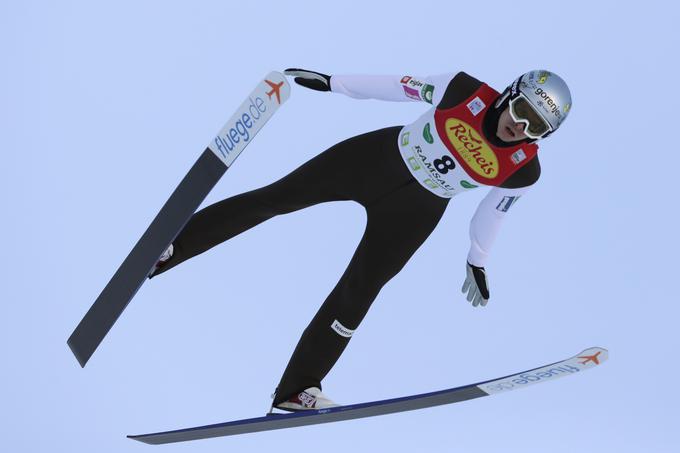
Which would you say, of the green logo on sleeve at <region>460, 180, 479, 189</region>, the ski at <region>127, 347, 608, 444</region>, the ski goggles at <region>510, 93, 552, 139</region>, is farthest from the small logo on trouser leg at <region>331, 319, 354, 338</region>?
the ski goggles at <region>510, 93, 552, 139</region>

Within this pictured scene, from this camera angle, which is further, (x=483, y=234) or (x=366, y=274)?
(x=483, y=234)

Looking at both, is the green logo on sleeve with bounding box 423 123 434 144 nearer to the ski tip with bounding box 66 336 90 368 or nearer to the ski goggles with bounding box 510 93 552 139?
the ski goggles with bounding box 510 93 552 139

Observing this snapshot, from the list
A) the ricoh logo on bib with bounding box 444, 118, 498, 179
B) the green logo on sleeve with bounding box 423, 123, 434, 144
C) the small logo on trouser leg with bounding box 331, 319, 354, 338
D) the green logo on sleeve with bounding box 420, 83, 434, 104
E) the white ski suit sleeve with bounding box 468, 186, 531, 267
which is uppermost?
the green logo on sleeve with bounding box 420, 83, 434, 104

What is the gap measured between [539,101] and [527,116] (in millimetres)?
70

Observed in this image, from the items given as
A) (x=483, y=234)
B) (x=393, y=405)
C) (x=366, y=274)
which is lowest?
(x=393, y=405)

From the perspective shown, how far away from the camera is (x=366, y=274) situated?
4.23 metres

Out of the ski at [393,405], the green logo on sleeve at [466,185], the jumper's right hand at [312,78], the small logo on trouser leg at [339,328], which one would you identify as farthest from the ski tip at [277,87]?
the ski at [393,405]

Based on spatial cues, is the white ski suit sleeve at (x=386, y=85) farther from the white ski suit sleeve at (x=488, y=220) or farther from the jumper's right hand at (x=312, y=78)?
the white ski suit sleeve at (x=488, y=220)

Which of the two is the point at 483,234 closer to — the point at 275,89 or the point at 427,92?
the point at 427,92

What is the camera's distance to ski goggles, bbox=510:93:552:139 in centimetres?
397

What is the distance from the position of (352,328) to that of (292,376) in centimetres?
30

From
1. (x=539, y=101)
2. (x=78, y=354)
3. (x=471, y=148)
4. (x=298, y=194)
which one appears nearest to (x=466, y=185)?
(x=471, y=148)

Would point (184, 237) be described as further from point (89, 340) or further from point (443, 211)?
point (443, 211)

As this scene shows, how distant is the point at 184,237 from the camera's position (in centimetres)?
432
